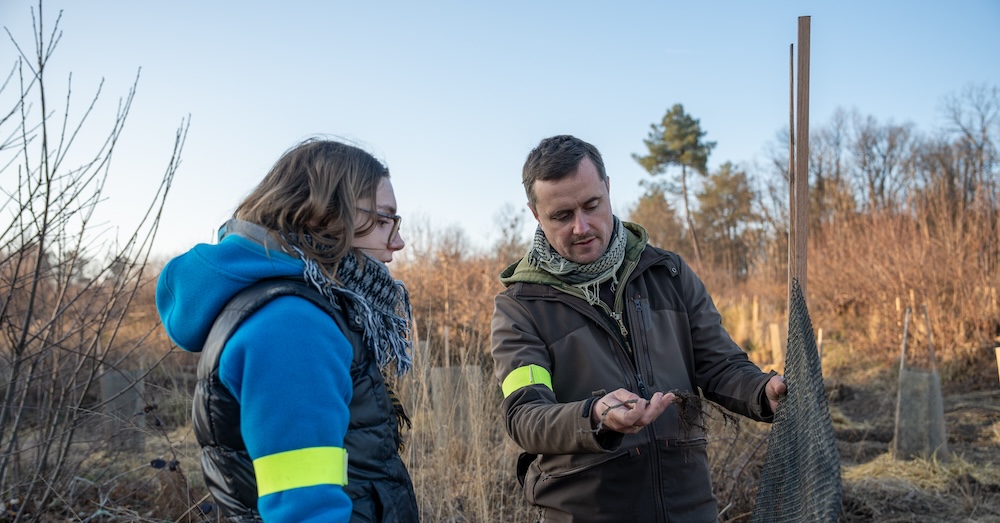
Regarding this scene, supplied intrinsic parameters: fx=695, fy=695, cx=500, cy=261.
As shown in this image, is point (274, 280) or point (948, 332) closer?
→ point (274, 280)

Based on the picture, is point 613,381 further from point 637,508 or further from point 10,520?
point 10,520

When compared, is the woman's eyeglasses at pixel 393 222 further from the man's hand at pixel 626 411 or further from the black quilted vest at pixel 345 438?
the man's hand at pixel 626 411

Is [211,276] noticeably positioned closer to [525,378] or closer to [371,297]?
[371,297]

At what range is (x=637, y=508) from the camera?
205cm

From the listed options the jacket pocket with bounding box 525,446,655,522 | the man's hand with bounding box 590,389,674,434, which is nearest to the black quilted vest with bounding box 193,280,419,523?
the man's hand with bounding box 590,389,674,434

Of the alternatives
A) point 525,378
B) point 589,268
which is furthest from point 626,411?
point 589,268

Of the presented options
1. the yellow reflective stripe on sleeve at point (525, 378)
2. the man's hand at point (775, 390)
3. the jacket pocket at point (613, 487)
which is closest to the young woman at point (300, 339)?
the yellow reflective stripe on sleeve at point (525, 378)

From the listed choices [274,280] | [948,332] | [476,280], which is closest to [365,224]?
[274,280]

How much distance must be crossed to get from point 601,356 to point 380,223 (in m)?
0.85

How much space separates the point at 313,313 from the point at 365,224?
1.07 feet

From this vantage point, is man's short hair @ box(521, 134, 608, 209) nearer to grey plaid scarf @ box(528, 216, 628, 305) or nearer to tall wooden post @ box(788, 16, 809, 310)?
grey plaid scarf @ box(528, 216, 628, 305)

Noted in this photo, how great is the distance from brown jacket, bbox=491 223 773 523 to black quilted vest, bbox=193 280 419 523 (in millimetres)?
515

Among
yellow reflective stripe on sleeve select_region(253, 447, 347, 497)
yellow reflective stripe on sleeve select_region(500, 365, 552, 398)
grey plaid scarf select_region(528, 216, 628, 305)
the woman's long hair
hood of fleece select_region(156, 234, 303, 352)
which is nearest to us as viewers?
yellow reflective stripe on sleeve select_region(253, 447, 347, 497)

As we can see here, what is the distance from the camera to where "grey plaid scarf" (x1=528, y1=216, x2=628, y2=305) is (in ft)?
7.30
